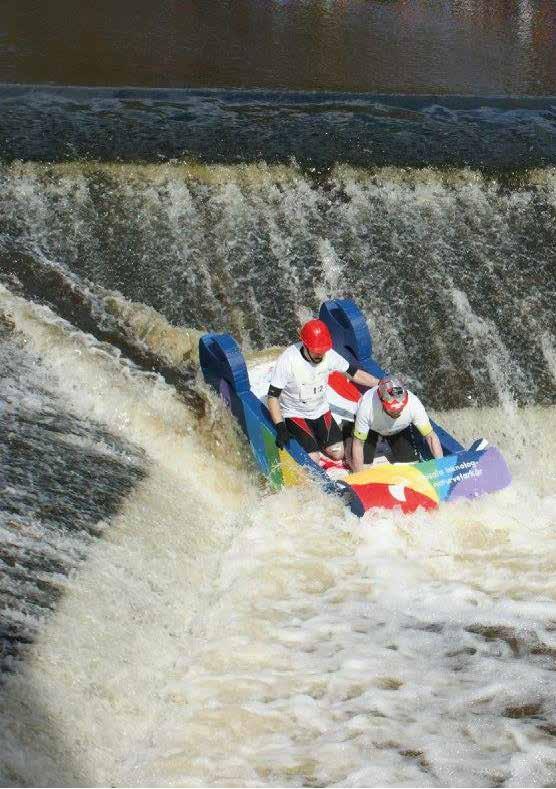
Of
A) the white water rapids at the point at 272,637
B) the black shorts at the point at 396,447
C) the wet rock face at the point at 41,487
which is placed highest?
the wet rock face at the point at 41,487

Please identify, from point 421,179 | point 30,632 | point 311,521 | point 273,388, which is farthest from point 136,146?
point 30,632

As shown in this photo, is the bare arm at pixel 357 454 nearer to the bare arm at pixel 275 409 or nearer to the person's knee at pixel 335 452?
the person's knee at pixel 335 452

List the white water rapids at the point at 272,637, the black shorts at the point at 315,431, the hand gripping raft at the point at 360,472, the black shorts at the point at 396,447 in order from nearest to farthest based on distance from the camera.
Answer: the white water rapids at the point at 272,637 < the hand gripping raft at the point at 360,472 < the black shorts at the point at 396,447 < the black shorts at the point at 315,431

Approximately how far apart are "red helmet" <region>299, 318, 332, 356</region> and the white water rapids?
1230 millimetres

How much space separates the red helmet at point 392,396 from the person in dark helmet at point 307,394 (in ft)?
2.14

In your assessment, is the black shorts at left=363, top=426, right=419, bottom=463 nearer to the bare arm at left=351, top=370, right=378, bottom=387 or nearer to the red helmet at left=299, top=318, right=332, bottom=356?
the bare arm at left=351, top=370, right=378, bottom=387

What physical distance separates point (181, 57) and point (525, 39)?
6938mm

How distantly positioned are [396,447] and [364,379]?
806mm

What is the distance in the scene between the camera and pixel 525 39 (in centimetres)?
2041

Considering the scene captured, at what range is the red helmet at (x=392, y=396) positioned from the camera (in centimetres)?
878

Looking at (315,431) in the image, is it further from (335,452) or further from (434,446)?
(434,446)

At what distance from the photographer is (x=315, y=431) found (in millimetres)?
9578

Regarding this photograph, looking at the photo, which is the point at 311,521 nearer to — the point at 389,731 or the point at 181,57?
the point at 389,731

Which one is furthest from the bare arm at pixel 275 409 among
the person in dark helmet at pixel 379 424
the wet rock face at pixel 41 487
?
the wet rock face at pixel 41 487
